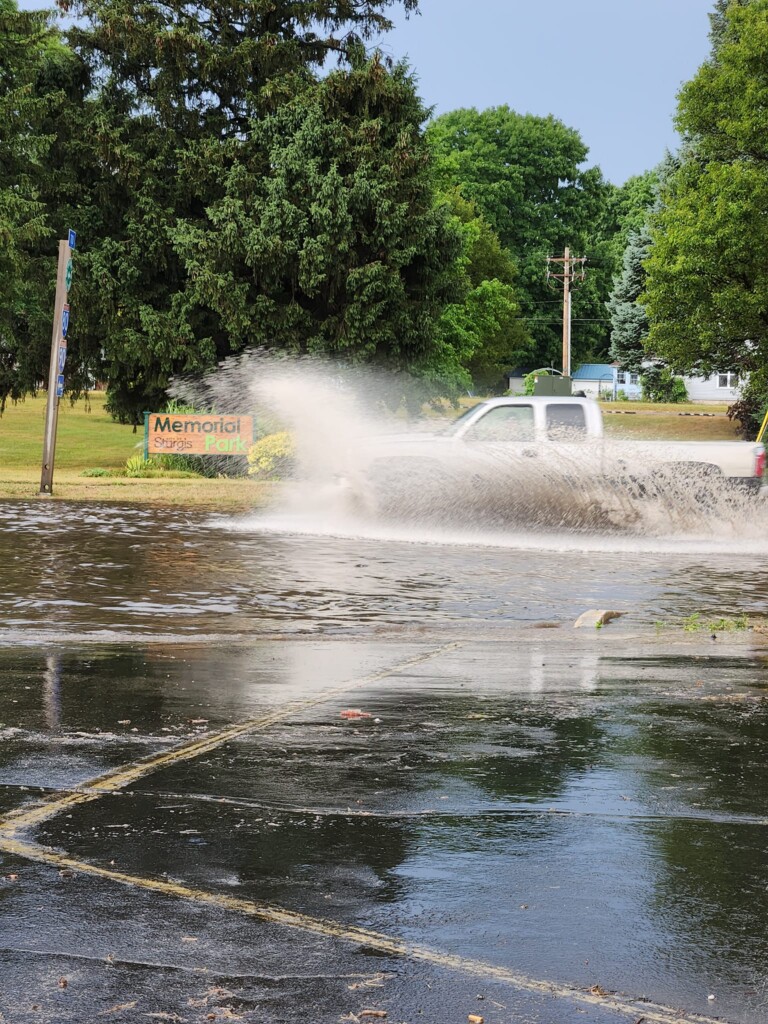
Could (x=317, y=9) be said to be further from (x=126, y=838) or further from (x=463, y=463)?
(x=126, y=838)

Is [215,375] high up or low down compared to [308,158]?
down

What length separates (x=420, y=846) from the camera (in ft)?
16.9

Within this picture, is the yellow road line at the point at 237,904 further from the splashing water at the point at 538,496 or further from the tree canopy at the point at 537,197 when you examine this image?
the tree canopy at the point at 537,197

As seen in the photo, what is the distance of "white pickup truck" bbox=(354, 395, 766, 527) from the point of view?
19.8 metres

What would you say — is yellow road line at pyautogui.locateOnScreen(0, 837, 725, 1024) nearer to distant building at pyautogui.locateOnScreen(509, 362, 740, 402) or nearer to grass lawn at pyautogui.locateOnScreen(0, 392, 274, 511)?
grass lawn at pyautogui.locateOnScreen(0, 392, 274, 511)

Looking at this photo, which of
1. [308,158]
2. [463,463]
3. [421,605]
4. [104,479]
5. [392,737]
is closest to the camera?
[392,737]

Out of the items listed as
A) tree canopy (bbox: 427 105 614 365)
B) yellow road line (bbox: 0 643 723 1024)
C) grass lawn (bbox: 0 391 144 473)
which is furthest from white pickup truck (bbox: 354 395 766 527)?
tree canopy (bbox: 427 105 614 365)

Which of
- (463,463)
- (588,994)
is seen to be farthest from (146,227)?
(588,994)

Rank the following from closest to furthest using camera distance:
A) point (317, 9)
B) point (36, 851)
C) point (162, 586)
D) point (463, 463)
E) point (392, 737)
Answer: point (36, 851)
point (392, 737)
point (162, 586)
point (463, 463)
point (317, 9)

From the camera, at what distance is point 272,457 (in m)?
34.2

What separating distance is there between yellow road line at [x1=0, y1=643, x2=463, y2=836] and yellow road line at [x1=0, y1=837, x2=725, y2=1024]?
0.32 meters

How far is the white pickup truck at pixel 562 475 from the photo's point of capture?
19.8 m

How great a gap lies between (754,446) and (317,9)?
2386 centimetres

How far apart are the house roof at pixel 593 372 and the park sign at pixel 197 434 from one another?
81.0m
